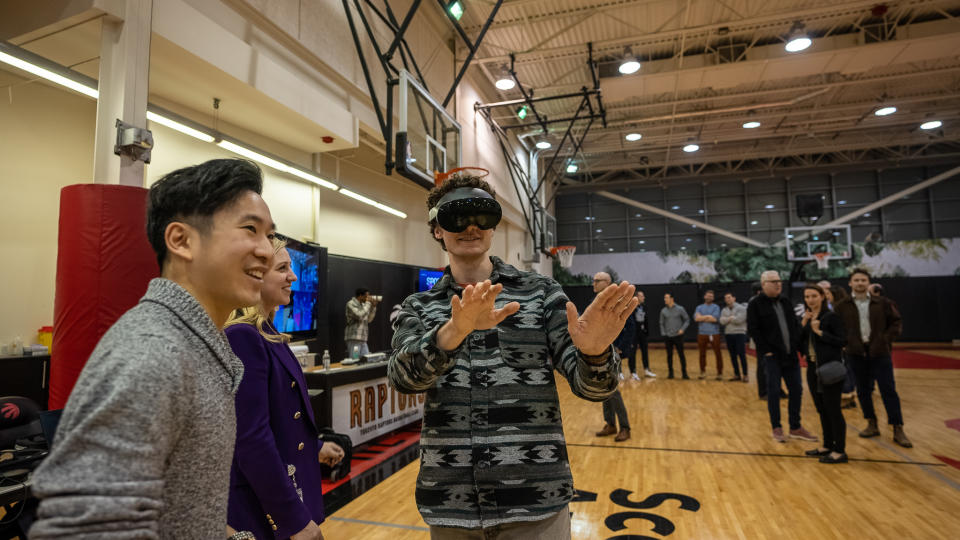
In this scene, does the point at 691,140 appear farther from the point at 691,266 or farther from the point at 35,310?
the point at 35,310

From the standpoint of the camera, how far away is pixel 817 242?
17.2m

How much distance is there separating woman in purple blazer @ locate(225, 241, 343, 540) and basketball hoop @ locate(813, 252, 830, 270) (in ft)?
62.6

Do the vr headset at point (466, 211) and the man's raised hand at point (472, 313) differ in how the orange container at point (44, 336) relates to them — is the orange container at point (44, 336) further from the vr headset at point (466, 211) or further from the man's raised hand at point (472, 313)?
the man's raised hand at point (472, 313)

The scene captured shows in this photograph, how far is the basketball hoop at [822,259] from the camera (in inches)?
650

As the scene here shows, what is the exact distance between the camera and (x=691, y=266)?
60.1ft

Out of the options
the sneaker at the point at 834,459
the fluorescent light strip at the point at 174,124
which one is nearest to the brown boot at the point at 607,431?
the sneaker at the point at 834,459

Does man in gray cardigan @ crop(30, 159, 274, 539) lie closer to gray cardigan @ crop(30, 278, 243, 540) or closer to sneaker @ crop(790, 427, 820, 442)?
gray cardigan @ crop(30, 278, 243, 540)

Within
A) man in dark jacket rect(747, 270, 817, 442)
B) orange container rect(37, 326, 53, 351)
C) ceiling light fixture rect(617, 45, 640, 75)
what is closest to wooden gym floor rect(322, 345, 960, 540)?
man in dark jacket rect(747, 270, 817, 442)

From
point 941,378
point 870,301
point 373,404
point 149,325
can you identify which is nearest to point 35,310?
point 373,404

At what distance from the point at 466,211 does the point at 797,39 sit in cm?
979

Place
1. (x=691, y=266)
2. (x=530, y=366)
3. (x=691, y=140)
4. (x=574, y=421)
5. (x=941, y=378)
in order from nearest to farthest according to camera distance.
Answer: (x=530, y=366)
(x=574, y=421)
(x=941, y=378)
(x=691, y=140)
(x=691, y=266)

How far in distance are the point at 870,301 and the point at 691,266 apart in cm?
1348

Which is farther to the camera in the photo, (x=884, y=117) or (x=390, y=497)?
(x=884, y=117)

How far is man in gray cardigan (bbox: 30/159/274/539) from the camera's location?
2.06 ft
